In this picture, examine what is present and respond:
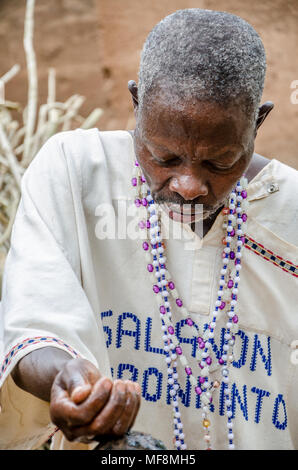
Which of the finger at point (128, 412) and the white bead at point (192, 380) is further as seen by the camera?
the white bead at point (192, 380)

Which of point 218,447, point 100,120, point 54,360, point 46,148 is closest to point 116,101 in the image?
point 100,120

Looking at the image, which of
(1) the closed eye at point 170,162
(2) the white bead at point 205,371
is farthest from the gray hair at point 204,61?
(2) the white bead at point 205,371

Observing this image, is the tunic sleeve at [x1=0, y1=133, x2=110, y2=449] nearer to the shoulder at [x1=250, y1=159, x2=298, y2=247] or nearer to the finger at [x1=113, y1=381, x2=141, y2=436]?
the finger at [x1=113, y1=381, x2=141, y2=436]

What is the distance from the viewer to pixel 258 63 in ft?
5.96

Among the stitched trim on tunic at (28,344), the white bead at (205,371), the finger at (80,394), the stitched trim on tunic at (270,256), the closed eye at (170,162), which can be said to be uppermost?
the closed eye at (170,162)

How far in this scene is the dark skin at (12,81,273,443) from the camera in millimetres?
A: 1397

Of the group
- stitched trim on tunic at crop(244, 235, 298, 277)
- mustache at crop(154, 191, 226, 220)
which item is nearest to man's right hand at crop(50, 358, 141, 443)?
mustache at crop(154, 191, 226, 220)

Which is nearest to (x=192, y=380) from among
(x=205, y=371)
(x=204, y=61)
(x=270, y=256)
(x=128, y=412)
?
(x=205, y=371)

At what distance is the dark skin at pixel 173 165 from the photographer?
1.40 metres

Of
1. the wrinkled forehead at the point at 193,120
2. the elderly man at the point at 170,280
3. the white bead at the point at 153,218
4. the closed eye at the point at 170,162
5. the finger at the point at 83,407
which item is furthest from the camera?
the white bead at the point at 153,218

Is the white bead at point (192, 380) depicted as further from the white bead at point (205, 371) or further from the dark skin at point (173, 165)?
the dark skin at point (173, 165)

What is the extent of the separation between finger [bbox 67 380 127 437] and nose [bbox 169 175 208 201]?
1.92 feet

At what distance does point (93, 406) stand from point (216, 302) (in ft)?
3.11

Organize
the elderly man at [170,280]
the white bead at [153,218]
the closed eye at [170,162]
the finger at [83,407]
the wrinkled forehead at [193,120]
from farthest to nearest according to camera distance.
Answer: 1. the white bead at [153,218]
2. the elderly man at [170,280]
3. the closed eye at [170,162]
4. the wrinkled forehead at [193,120]
5. the finger at [83,407]
